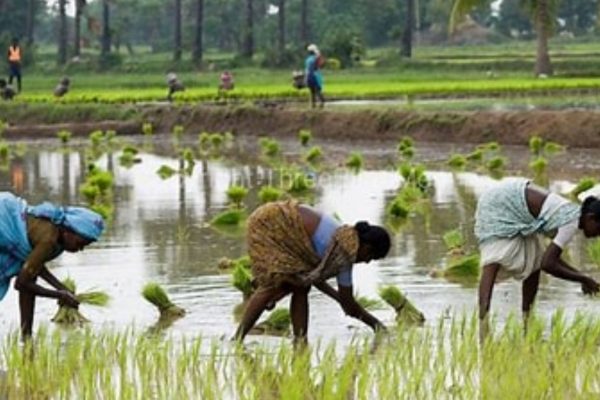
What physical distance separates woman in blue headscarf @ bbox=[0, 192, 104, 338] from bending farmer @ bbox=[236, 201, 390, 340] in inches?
31.1

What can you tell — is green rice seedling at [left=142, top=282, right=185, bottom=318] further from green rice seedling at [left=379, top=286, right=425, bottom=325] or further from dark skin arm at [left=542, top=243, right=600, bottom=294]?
dark skin arm at [left=542, top=243, right=600, bottom=294]

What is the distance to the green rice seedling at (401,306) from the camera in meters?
8.69

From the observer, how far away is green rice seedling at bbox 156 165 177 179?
1858cm

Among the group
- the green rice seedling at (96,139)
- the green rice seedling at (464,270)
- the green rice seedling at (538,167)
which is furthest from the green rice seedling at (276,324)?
the green rice seedling at (96,139)

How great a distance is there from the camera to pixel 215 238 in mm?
12633

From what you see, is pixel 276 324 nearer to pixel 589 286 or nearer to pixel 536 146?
pixel 589 286

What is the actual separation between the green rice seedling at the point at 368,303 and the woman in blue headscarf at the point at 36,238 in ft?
5.40

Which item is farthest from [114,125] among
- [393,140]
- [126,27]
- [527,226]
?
[126,27]

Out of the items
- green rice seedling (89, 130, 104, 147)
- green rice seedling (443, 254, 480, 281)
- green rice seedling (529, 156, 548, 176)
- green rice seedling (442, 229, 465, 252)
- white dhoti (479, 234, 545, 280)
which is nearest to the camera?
white dhoti (479, 234, 545, 280)

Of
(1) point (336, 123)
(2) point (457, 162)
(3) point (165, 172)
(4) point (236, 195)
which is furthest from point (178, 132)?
(4) point (236, 195)

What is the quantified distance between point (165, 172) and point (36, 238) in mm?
11058

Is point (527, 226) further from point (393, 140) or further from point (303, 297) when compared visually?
point (393, 140)

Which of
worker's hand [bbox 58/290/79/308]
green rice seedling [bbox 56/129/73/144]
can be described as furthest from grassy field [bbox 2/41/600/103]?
worker's hand [bbox 58/290/79/308]

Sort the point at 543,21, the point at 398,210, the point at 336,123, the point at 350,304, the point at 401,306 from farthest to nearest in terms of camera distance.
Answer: the point at 543,21, the point at 336,123, the point at 398,210, the point at 401,306, the point at 350,304
